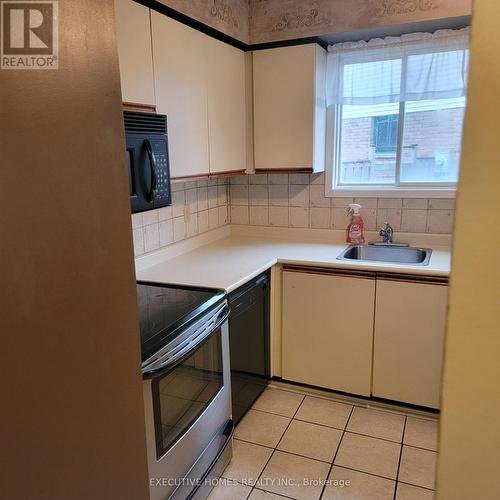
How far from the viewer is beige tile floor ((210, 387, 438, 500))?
1926 millimetres

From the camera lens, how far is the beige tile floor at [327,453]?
193 cm

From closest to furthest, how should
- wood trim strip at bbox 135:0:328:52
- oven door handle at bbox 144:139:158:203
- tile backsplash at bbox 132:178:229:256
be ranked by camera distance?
1. oven door handle at bbox 144:139:158:203
2. wood trim strip at bbox 135:0:328:52
3. tile backsplash at bbox 132:178:229:256

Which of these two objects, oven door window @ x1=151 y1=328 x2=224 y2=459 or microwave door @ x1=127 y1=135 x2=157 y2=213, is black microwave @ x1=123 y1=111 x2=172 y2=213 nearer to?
microwave door @ x1=127 y1=135 x2=157 y2=213

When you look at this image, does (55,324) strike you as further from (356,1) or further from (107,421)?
(356,1)

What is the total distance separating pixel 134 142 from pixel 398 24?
1665mm

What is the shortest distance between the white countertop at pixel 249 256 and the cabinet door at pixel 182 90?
20.6 inches

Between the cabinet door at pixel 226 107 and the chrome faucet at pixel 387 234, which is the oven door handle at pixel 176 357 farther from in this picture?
the chrome faucet at pixel 387 234

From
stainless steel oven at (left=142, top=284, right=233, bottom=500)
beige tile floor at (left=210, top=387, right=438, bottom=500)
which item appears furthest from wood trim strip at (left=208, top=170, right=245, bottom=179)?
beige tile floor at (left=210, top=387, right=438, bottom=500)

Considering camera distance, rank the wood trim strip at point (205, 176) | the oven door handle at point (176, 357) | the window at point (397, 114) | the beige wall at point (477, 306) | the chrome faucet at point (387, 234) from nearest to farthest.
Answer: the beige wall at point (477, 306), the oven door handle at point (176, 357), the wood trim strip at point (205, 176), the window at point (397, 114), the chrome faucet at point (387, 234)

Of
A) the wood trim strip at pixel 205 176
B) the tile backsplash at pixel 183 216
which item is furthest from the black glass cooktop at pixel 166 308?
the wood trim strip at pixel 205 176

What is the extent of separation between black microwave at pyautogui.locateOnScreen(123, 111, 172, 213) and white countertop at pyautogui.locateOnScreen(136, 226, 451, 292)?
561mm

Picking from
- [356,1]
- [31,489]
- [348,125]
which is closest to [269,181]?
[348,125]

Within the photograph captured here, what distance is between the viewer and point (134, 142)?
→ 158 centimetres

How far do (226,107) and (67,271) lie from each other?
2.02 m
